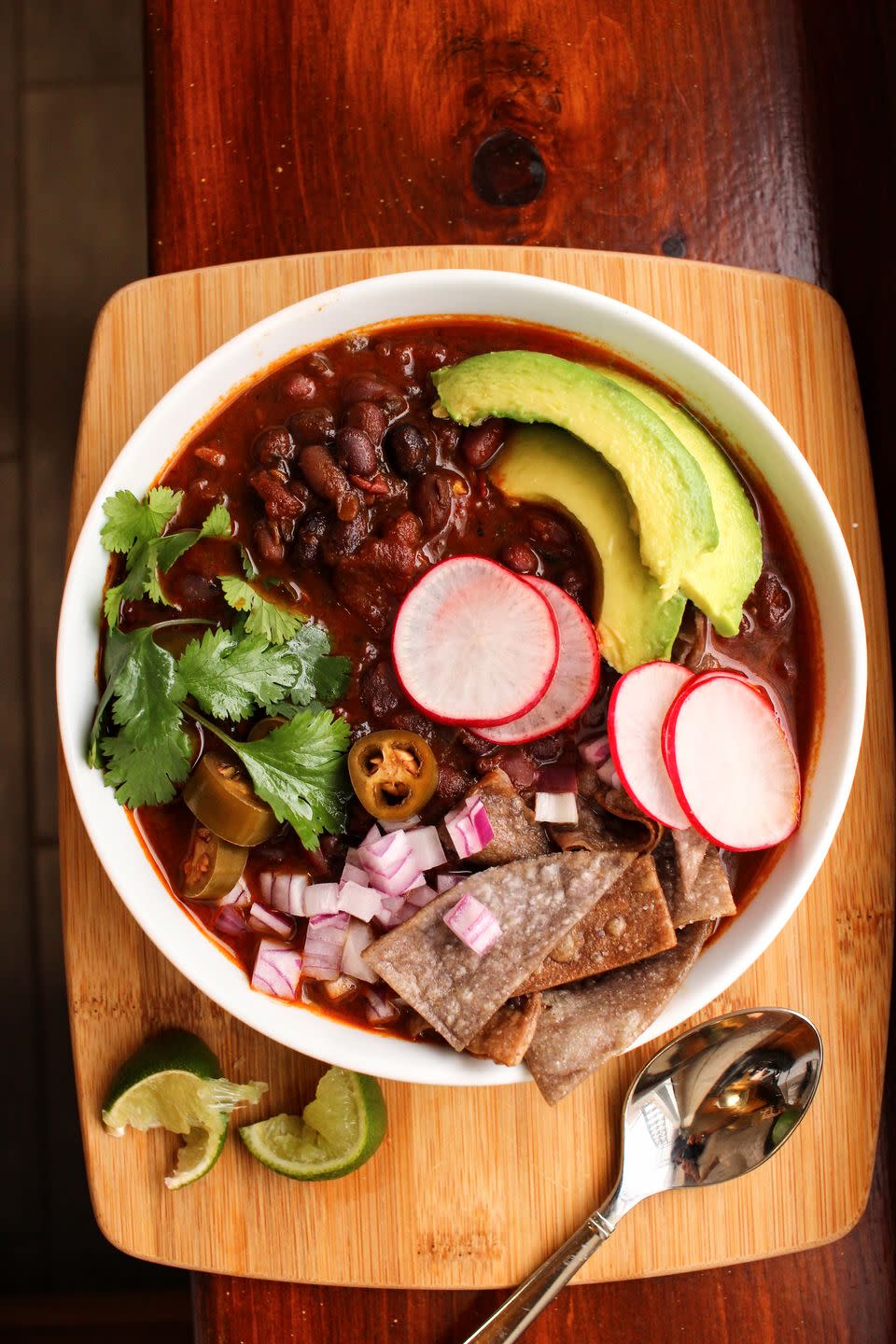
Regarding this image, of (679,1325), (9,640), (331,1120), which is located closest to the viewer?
(331,1120)

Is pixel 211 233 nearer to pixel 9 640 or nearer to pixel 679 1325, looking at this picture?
pixel 9 640

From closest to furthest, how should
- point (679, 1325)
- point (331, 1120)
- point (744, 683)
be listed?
1. point (744, 683)
2. point (331, 1120)
3. point (679, 1325)

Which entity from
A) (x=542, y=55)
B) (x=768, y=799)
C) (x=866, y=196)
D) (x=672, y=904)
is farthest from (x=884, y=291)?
(x=672, y=904)

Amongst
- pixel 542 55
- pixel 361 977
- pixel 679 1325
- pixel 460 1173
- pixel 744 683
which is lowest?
pixel 679 1325

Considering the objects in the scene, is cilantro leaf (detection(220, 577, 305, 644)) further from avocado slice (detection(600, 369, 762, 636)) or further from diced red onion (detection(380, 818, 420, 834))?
avocado slice (detection(600, 369, 762, 636))

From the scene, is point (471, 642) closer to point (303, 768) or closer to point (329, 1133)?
point (303, 768)

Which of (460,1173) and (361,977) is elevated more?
(361,977)
